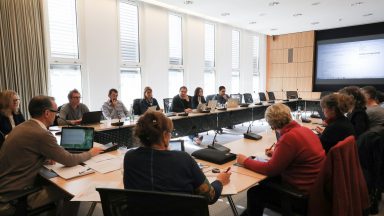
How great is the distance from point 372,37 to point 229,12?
533 cm

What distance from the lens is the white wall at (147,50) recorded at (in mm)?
5527

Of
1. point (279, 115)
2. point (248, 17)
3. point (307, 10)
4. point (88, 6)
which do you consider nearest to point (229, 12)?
point (248, 17)

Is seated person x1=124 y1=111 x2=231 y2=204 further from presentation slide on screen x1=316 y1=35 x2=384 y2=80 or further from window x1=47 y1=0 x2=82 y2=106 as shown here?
presentation slide on screen x1=316 y1=35 x2=384 y2=80

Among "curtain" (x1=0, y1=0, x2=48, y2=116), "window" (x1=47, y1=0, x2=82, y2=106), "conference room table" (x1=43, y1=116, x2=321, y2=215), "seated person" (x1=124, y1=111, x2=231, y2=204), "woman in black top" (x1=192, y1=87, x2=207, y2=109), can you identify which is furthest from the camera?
"woman in black top" (x1=192, y1=87, x2=207, y2=109)

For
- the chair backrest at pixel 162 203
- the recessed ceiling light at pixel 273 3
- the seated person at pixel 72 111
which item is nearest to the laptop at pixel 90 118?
the seated person at pixel 72 111

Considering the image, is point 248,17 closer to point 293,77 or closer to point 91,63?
point 293,77

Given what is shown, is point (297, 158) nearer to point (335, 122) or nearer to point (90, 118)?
point (335, 122)

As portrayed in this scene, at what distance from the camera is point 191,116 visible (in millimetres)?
4785

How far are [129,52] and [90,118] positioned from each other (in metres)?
2.81

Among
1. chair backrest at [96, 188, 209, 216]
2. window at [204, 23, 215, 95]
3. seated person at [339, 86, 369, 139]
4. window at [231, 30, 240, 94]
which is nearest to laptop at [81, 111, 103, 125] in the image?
chair backrest at [96, 188, 209, 216]

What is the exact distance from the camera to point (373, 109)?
296 cm

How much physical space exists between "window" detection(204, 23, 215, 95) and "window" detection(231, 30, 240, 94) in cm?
112

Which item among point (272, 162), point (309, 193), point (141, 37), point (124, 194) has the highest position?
point (141, 37)

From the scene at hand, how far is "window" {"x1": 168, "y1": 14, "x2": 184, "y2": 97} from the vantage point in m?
7.19
